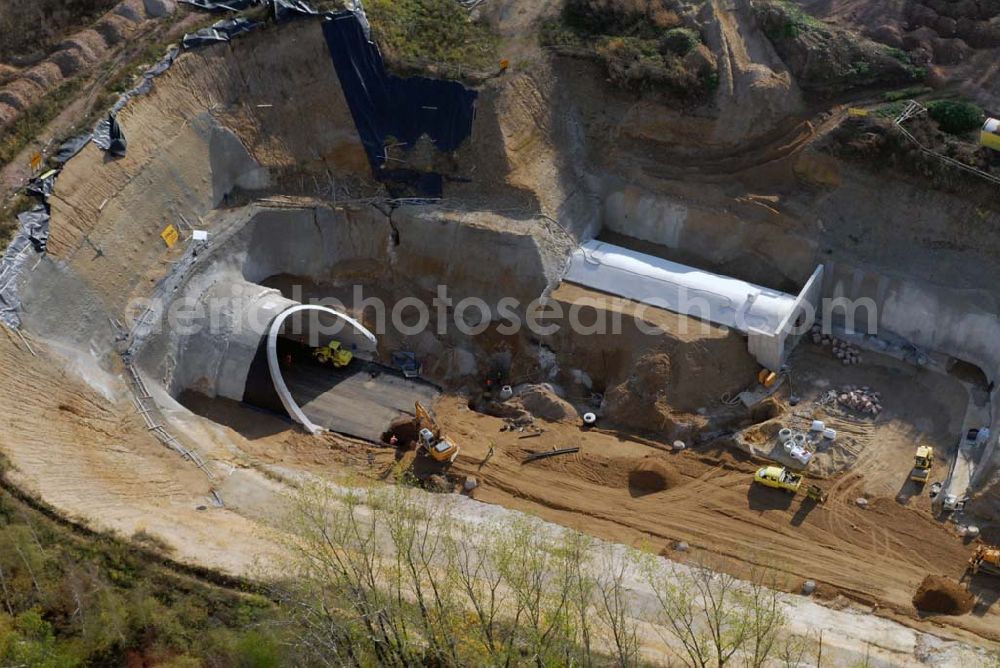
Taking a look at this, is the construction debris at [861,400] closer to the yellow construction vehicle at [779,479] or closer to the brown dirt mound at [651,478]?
the yellow construction vehicle at [779,479]

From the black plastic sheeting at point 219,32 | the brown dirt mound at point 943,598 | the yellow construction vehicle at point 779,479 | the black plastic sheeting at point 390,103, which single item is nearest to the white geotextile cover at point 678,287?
the yellow construction vehicle at point 779,479

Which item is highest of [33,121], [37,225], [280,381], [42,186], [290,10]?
[290,10]

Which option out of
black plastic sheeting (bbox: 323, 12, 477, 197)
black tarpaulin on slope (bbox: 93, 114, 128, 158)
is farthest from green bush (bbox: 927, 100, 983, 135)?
black tarpaulin on slope (bbox: 93, 114, 128, 158)

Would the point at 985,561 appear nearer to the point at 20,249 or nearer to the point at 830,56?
the point at 830,56

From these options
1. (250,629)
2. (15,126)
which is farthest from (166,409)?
(15,126)

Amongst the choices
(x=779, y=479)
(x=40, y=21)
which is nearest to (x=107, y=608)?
(x=779, y=479)

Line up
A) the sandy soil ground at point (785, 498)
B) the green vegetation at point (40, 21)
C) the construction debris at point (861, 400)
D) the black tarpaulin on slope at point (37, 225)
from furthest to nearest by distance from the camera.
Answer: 1. the green vegetation at point (40, 21)
2. the construction debris at point (861, 400)
3. the black tarpaulin on slope at point (37, 225)
4. the sandy soil ground at point (785, 498)

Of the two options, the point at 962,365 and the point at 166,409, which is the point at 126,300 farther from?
the point at 962,365
